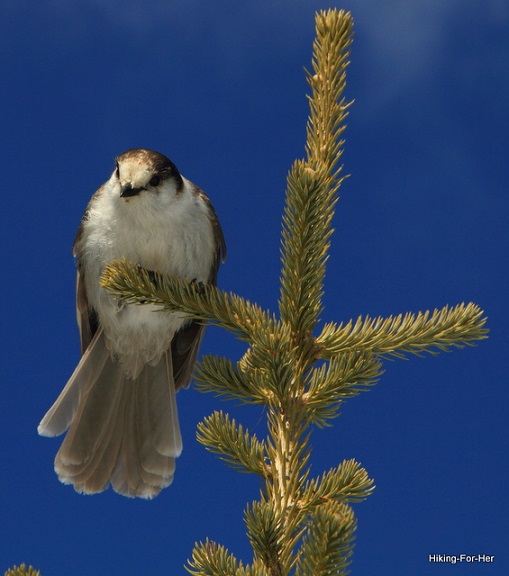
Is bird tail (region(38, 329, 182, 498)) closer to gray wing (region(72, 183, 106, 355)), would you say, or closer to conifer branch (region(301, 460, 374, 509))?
gray wing (region(72, 183, 106, 355))

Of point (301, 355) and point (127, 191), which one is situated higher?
point (127, 191)

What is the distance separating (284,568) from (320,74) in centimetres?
154

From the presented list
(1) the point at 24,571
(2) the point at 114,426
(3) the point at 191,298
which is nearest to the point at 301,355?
(3) the point at 191,298

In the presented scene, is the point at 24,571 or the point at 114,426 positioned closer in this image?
the point at 24,571

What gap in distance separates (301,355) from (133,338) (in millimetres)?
2206

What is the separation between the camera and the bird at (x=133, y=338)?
3811mm

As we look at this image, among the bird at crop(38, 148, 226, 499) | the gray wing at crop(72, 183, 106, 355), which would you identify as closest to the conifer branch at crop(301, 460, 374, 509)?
the bird at crop(38, 148, 226, 499)

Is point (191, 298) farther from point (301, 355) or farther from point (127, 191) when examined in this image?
point (127, 191)

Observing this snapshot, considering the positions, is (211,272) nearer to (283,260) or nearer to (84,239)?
(84,239)

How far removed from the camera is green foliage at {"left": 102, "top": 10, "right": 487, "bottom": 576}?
5.90ft

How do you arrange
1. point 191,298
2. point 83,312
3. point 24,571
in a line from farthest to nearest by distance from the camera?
1. point 83,312
2. point 191,298
3. point 24,571

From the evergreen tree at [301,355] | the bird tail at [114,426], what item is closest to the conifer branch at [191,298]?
the evergreen tree at [301,355]

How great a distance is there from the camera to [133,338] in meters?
4.28

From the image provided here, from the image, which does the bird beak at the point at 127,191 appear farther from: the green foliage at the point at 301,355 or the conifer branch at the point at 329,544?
the conifer branch at the point at 329,544
